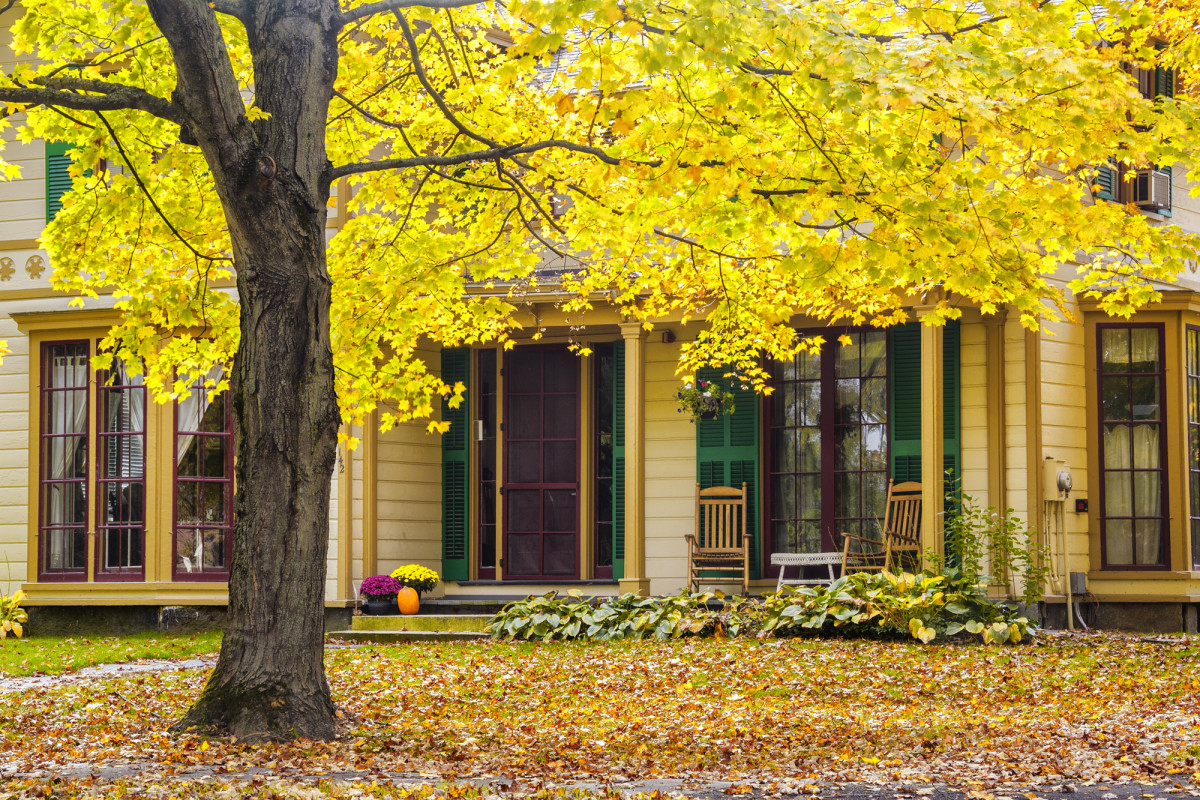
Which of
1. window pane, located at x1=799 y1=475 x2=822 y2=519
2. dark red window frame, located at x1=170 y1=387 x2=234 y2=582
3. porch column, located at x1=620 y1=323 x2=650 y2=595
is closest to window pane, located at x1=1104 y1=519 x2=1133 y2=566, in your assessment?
window pane, located at x1=799 y1=475 x2=822 y2=519

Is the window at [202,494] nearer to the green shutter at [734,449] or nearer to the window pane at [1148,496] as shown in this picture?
the green shutter at [734,449]

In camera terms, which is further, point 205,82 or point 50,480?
point 50,480

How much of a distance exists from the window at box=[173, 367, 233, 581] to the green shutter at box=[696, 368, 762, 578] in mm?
4651

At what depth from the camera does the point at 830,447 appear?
11539 mm

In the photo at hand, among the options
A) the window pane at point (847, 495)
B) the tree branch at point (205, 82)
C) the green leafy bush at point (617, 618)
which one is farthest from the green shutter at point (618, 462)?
the tree branch at point (205, 82)

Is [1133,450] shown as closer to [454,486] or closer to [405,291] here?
[454,486]

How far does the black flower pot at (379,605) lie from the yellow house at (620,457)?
24 cm

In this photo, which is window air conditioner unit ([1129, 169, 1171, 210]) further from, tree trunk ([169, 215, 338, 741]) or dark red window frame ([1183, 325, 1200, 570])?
tree trunk ([169, 215, 338, 741])

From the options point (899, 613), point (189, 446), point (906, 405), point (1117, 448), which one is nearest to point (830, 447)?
point (906, 405)

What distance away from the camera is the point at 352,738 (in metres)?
5.75

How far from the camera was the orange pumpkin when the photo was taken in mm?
11594

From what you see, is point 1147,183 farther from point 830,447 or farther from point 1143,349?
point 830,447

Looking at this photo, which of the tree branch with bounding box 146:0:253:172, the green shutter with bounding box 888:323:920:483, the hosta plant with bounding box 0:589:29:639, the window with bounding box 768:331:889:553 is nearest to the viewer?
the tree branch with bounding box 146:0:253:172

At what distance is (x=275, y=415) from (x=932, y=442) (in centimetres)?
664
